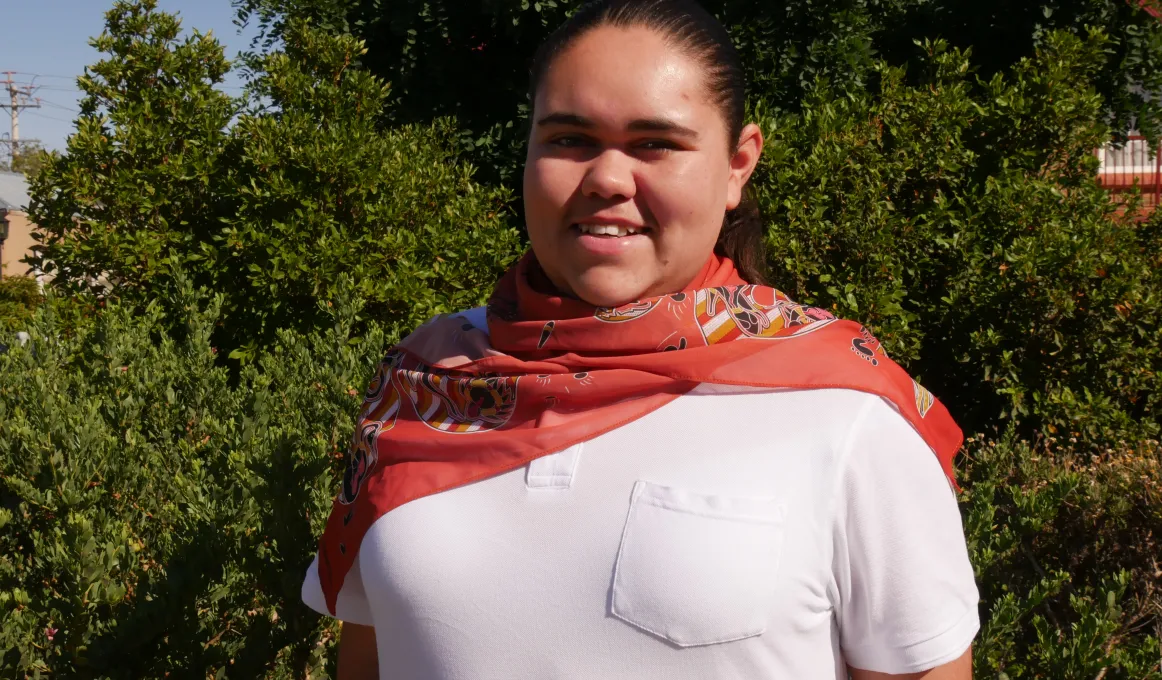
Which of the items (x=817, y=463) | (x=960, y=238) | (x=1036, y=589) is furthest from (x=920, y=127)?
(x=817, y=463)

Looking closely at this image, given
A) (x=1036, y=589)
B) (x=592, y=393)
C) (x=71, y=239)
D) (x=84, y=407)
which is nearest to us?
(x=592, y=393)

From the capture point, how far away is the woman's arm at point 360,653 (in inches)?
65.0

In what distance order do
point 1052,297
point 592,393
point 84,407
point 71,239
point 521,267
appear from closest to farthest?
point 592,393 < point 521,267 < point 84,407 < point 1052,297 < point 71,239

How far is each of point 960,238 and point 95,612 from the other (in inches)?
151

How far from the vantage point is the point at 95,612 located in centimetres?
200

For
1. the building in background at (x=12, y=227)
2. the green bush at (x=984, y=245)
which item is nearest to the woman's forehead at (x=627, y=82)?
the green bush at (x=984, y=245)

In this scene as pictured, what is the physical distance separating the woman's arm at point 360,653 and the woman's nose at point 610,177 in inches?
33.5

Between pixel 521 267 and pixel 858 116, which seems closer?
pixel 521 267

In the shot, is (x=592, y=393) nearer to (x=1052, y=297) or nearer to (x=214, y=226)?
(x=1052, y=297)

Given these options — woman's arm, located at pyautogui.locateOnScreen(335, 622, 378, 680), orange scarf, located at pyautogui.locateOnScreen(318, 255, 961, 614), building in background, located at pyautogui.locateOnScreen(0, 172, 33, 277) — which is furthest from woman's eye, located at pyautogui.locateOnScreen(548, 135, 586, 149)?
building in background, located at pyautogui.locateOnScreen(0, 172, 33, 277)

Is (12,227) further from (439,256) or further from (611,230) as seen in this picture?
(611,230)

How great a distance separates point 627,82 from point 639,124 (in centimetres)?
7

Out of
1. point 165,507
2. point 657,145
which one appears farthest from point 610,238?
point 165,507

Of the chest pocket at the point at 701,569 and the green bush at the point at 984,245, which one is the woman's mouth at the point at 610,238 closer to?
the chest pocket at the point at 701,569
